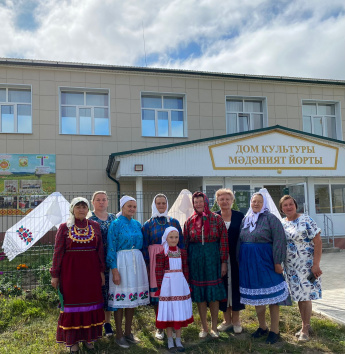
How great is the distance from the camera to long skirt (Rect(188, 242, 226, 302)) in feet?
12.7

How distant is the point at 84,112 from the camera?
12.9m

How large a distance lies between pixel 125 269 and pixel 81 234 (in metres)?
0.63

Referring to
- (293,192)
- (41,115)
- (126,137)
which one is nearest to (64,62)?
(41,115)

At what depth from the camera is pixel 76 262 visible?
11.8ft

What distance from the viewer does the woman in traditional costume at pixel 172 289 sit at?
3.68 meters

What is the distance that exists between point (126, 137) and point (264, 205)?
31.4 ft

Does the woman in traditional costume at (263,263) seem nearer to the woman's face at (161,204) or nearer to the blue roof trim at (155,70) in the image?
the woman's face at (161,204)

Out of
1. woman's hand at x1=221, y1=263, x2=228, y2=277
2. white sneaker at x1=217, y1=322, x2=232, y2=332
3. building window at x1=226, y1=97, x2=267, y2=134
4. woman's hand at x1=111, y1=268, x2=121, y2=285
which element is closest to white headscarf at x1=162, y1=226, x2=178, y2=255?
woman's hand at x1=111, y1=268, x2=121, y2=285

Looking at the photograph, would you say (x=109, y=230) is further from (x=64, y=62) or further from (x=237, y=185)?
(x=64, y=62)

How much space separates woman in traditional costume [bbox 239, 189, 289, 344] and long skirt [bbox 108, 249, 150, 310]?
3.80ft

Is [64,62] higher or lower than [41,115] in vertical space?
higher

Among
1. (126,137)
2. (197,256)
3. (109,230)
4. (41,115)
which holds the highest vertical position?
(41,115)

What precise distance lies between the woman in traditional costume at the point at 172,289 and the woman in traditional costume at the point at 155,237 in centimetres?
13

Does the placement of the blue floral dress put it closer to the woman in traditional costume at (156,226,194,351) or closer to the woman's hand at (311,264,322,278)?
the woman's hand at (311,264,322,278)
